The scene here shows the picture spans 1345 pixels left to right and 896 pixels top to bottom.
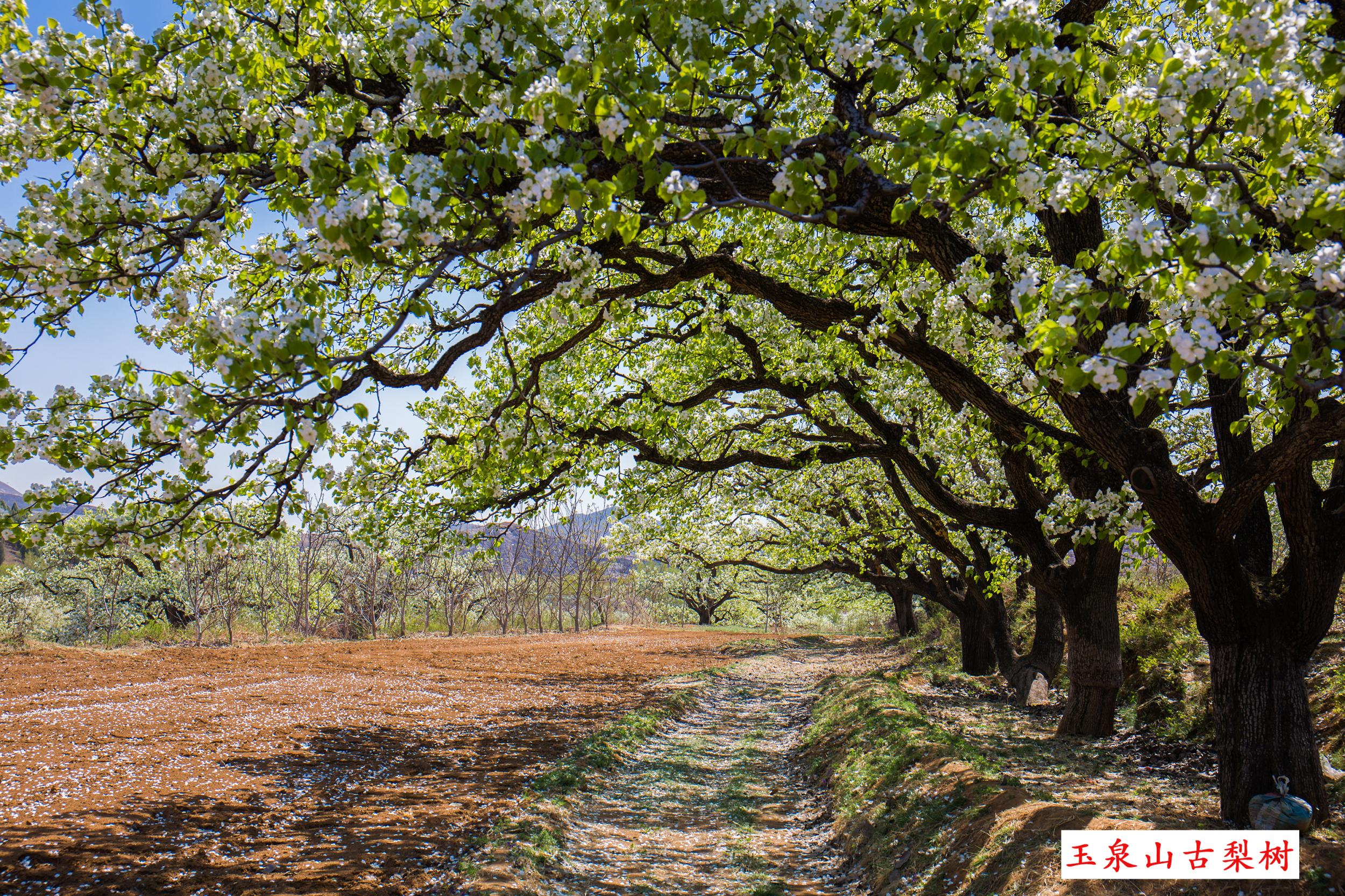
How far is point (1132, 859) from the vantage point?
5.12m

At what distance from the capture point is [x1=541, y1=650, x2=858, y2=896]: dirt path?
263 inches

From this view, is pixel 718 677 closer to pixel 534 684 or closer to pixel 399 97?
pixel 534 684

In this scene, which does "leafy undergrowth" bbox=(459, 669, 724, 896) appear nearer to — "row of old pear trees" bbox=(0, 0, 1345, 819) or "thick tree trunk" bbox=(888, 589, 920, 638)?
"row of old pear trees" bbox=(0, 0, 1345, 819)

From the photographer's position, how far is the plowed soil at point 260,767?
6.24 meters

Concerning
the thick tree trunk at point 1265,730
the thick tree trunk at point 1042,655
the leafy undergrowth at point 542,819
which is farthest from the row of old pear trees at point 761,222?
the thick tree trunk at point 1042,655

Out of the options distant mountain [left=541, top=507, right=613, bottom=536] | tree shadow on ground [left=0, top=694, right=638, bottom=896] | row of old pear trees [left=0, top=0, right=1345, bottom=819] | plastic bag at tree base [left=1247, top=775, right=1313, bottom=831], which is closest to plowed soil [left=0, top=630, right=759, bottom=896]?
tree shadow on ground [left=0, top=694, right=638, bottom=896]

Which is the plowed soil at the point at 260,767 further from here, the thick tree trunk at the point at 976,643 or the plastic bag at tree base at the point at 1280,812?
the thick tree trunk at the point at 976,643

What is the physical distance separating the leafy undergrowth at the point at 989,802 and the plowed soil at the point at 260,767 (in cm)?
413

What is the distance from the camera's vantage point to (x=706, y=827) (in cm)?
834

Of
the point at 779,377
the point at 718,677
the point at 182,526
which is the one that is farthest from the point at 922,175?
the point at 718,677

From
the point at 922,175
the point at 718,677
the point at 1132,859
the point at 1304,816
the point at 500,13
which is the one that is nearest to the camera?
the point at 922,175

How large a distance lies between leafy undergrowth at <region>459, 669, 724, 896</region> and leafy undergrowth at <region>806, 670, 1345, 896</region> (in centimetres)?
301

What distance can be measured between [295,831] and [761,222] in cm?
808

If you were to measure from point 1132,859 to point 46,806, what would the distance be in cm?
1012
